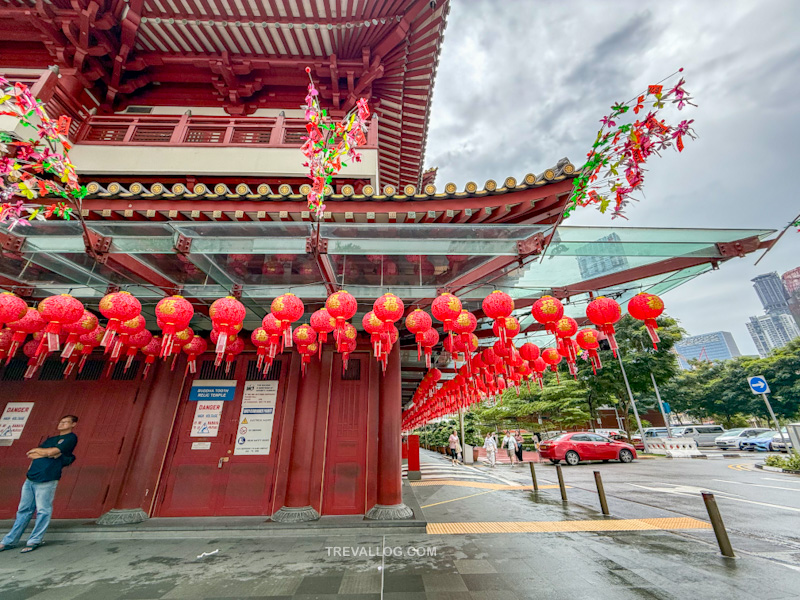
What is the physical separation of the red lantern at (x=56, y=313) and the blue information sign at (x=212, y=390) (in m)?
3.03

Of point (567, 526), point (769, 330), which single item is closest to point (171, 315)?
point (567, 526)

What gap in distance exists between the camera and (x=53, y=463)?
17.6 ft

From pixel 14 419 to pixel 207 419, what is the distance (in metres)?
3.96

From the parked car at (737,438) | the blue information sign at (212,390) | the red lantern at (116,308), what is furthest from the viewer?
the parked car at (737,438)

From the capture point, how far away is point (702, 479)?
467 inches

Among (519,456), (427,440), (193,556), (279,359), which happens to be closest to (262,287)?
(279,359)

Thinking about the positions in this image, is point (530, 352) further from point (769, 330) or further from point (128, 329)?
point (769, 330)

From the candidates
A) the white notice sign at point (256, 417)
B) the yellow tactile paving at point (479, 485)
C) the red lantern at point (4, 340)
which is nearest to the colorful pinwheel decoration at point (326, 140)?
the white notice sign at point (256, 417)

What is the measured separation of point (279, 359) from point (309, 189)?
429 centimetres

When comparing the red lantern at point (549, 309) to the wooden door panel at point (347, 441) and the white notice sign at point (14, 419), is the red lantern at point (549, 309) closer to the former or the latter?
the wooden door panel at point (347, 441)

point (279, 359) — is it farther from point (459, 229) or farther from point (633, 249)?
point (633, 249)

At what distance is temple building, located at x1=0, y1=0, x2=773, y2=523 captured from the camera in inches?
200

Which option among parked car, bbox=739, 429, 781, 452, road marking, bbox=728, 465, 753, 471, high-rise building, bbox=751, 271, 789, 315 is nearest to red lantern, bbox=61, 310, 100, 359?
road marking, bbox=728, 465, 753, 471

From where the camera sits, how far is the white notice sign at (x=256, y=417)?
23.0 ft
